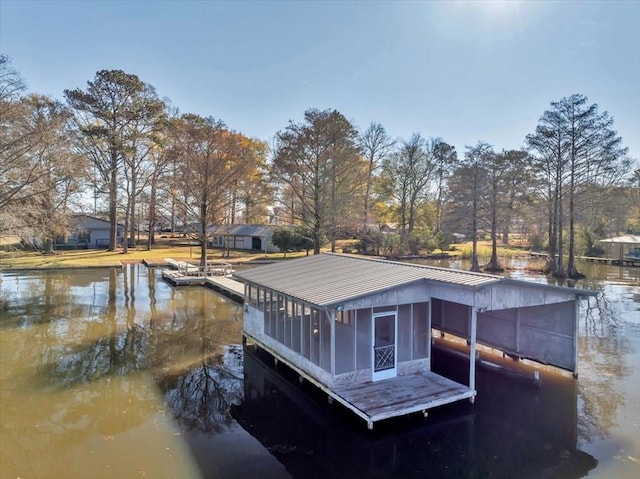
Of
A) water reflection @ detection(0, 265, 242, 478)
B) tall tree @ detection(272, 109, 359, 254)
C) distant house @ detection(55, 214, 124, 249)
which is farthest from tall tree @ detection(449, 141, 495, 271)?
distant house @ detection(55, 214, 124, 249)

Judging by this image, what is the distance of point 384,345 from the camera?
9.12 metres

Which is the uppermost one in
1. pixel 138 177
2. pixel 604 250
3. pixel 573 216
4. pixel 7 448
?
pixel 138 177

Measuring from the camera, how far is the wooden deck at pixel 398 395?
7.66 m

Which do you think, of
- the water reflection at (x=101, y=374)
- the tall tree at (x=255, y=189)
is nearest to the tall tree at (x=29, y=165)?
the water reflection at (x=101, y=374)

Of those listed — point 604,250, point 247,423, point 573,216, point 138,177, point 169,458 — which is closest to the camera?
point 169,458

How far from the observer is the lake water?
21.8ft

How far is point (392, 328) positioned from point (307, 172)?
88.9ft

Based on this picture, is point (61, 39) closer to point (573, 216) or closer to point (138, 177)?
point (138, 177)

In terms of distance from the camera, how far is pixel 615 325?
1541 centimetres

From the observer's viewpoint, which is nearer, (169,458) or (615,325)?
(169,458)

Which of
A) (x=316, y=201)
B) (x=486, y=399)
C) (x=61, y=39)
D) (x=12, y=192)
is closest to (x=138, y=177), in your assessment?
(x=316, y=201)

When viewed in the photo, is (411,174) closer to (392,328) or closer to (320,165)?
(320,165)

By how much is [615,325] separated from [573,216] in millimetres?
17272

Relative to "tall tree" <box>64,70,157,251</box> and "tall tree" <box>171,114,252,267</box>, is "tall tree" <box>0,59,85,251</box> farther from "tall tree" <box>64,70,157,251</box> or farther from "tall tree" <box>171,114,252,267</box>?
"tall tree" <box>64,70,157,251</box>
